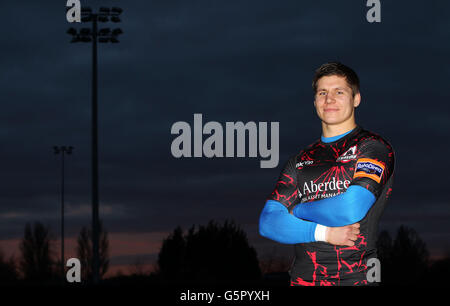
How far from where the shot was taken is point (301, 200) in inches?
234

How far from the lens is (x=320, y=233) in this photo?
17.8ft

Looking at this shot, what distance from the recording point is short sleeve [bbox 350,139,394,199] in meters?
5.32

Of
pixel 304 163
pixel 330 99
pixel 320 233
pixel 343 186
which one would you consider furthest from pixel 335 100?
pixel 320 233

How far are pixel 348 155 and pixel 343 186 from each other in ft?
1.01

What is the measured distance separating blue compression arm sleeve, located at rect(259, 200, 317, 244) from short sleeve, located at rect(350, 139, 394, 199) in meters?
0.63

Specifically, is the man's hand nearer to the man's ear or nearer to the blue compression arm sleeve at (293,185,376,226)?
the blue compression arm sleeve at (293,185,376,226)

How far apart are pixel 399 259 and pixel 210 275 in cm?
1770

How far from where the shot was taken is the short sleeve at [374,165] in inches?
210

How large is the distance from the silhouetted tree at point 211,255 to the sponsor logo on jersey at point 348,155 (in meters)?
41.2

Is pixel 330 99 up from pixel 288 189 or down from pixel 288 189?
up

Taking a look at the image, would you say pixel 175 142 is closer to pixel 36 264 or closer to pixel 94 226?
pixel 94 226

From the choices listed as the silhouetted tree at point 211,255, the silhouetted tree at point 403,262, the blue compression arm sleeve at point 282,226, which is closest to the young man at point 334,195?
the blue compression arm sleeve at point 282,226

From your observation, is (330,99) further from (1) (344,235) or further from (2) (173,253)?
(2) (173,253)
